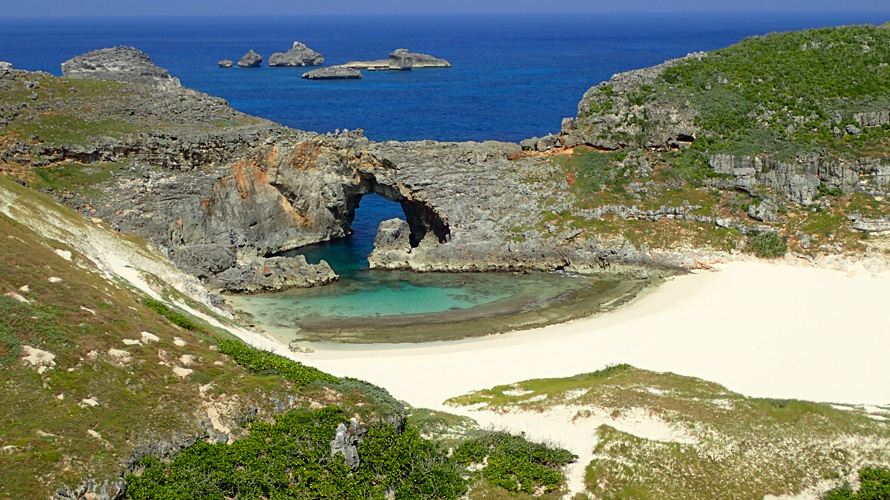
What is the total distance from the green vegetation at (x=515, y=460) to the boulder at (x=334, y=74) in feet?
502

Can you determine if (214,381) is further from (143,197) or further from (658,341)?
(143,197)

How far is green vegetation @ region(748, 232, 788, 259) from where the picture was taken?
171 ft

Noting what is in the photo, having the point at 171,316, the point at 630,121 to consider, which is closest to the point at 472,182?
the point at 630,121

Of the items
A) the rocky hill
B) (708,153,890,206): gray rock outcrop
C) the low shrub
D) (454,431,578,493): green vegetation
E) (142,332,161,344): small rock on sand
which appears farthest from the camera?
(708,153,890,206): gray rock outcrop

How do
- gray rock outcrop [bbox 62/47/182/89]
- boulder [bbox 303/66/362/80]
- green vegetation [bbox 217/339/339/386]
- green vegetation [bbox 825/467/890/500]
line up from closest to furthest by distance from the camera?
green vegetation [bbox 825/467/890/500]
green vegetation [bbox 217/339/339/386]
gray rock outcrop [bbox 62/47/182/89]
boulder [bbox 303/66/362/80]

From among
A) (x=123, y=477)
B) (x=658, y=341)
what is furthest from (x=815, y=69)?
(x=123, y=477)

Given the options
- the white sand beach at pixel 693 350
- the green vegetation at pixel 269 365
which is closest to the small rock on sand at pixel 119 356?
the green vegetation at pixel 269 365

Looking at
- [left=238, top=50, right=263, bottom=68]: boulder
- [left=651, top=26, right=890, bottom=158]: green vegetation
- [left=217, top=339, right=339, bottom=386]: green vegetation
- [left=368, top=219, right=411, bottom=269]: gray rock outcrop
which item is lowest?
[left=368, top=219, right=411, bottom=269]: gray rock outcrop

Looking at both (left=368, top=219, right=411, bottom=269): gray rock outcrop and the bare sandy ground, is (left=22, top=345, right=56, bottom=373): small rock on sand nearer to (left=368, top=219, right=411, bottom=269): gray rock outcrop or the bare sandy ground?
the bare sandy ground

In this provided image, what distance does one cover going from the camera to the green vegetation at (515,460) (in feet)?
78.8

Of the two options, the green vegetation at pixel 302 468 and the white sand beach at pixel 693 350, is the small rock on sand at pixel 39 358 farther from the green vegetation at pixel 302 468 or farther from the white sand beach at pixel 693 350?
the white sand beach at pixel 693 350

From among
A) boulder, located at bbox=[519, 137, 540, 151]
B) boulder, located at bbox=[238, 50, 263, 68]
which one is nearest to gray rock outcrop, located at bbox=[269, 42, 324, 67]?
boulder, located at bbox=[238, 50, 263, 68]

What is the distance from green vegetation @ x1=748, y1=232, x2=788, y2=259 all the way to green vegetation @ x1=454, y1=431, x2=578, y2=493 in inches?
1276

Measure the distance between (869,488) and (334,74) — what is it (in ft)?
522
